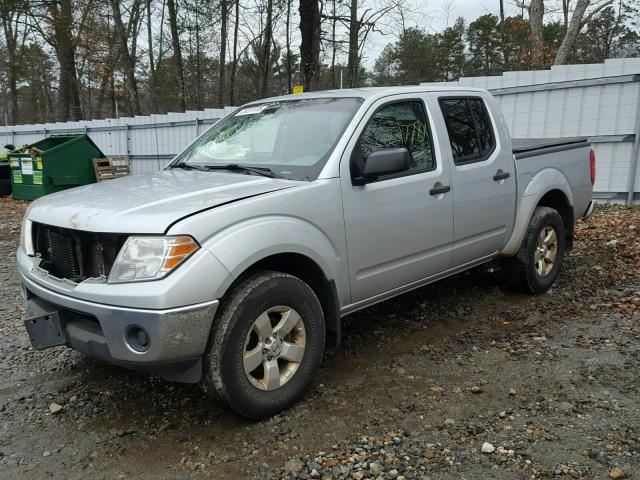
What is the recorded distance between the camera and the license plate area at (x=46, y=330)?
285cm

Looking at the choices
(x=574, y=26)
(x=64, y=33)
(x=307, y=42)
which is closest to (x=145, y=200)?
(x=307, y=42)

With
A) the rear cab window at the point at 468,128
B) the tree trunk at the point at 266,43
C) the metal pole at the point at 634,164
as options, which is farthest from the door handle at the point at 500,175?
the tree trunk at the point at 266,43

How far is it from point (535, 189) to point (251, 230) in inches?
120

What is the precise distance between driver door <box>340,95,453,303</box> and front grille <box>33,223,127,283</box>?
1.37 m

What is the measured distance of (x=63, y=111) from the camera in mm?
25781

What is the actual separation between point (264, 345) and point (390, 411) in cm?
85

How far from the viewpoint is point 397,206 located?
11.8 feet

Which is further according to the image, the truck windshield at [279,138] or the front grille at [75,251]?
the truck windshield at [279,138]

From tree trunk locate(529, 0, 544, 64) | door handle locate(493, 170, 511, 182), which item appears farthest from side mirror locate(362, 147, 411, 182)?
tree trunk locate(529, 0, 544, 64)

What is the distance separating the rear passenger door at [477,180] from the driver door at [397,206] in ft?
0.51

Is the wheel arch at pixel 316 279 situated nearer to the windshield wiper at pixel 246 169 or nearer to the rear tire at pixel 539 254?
the windshield wiper at pixel 246 169

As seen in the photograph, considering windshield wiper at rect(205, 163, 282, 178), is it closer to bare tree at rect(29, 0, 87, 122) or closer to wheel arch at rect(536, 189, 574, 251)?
wheel arch at rect(536, 189, 574, 251)

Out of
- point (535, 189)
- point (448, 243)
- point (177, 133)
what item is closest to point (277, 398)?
point (448, 243)

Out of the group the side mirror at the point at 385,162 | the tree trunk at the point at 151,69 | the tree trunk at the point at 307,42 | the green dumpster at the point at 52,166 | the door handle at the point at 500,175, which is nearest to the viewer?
the side mirror at the point at 385,162
